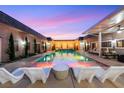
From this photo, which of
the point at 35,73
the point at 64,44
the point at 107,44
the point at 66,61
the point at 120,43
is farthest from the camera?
the point at 64,44

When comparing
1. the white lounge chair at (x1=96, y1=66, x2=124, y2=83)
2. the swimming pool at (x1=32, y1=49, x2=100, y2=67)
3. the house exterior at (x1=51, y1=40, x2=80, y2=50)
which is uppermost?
the house exterior at (x1=51, y1=40, x2=80, y2=50)

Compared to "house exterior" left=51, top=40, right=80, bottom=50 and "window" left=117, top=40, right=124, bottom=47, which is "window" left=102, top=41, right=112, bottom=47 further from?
"house exterior" left=51, top=40, right=80, bottom=50

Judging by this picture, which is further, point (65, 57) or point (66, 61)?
point (65, 57)

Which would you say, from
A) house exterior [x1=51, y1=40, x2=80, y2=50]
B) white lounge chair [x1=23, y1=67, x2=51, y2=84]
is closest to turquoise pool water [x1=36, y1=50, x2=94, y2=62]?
white lounge chair [x1=23, y1=67, x2=51, y2=84]

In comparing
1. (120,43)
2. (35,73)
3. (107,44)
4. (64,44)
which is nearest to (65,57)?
(107,44)

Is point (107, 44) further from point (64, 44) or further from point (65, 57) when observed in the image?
point (64, 44)

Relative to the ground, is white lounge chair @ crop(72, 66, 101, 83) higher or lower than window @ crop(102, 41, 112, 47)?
lower

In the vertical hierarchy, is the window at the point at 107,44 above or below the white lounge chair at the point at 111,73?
above

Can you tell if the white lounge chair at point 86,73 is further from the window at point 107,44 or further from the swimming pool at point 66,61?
the window at point 107,44

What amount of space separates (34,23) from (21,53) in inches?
240

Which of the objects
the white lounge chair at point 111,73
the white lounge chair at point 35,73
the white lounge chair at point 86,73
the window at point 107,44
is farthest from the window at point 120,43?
the white lounge chair at point 35,73

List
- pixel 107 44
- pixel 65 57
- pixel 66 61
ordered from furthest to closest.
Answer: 1. pixel 107 44
2. pixel 65 57
3. pixel 66 61
